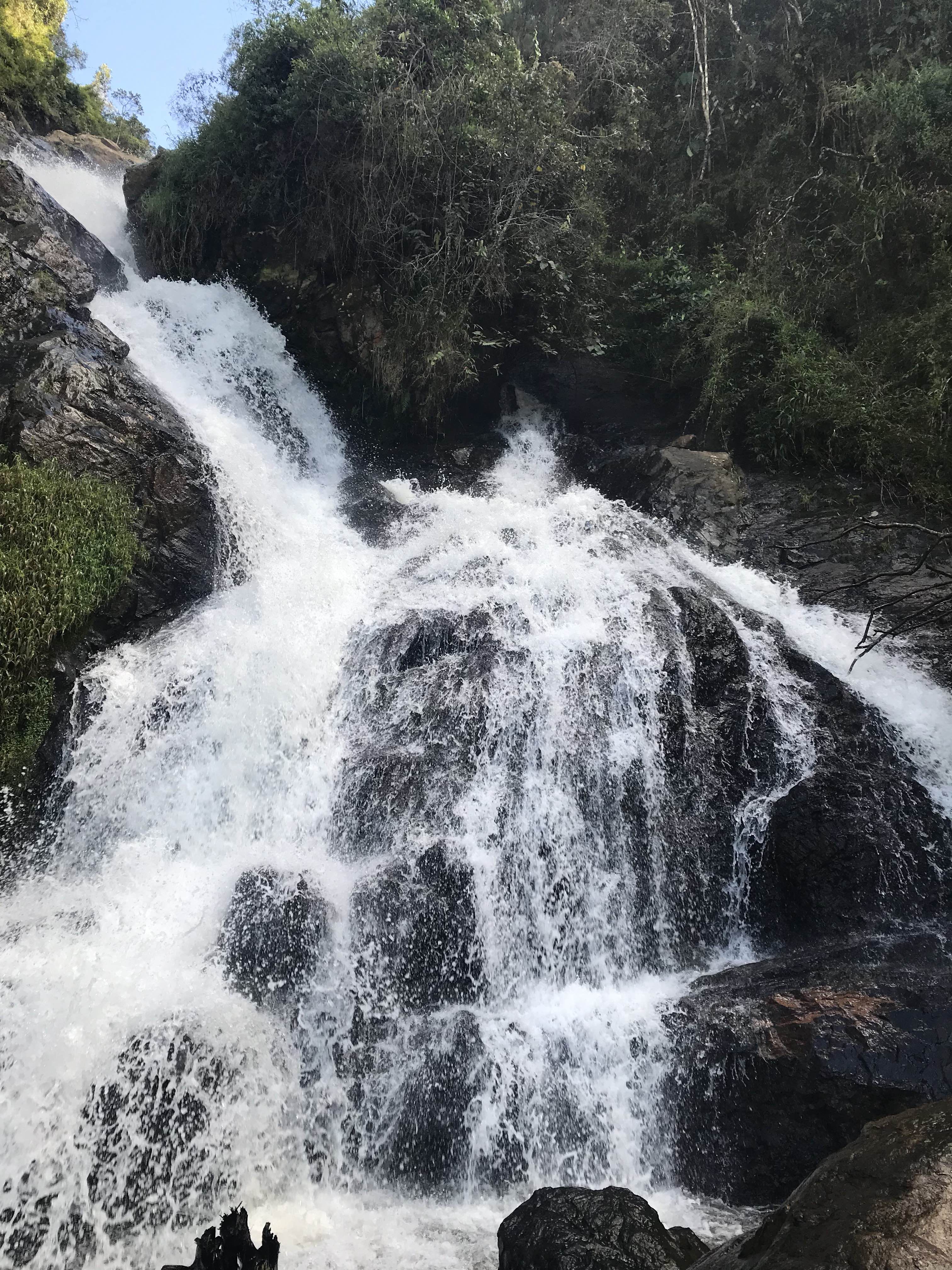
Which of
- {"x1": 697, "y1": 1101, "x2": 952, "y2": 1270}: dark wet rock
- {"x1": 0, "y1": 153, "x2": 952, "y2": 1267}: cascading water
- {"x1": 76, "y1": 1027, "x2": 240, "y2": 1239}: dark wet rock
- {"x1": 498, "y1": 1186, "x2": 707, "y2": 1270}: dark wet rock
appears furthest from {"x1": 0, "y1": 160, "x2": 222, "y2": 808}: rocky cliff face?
{"x1": 697, "y1": 1101, "x2": 952, "y2": 1270}: dark wet rock

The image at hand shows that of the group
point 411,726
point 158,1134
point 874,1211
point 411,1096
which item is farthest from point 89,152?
point 874,1211

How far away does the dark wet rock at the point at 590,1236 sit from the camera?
3816 millimetres

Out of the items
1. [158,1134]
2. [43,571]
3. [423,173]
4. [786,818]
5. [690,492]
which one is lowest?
[786,818]

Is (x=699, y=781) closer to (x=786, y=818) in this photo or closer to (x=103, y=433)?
(x=786, y=818)

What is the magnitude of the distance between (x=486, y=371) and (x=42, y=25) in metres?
20.7

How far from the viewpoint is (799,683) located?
789 cm

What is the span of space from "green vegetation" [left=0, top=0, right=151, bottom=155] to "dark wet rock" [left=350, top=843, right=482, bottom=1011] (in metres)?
23.9

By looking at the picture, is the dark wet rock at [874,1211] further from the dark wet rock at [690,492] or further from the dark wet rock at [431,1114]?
the dark wet rock at [690,492]

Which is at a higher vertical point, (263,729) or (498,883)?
(263,729)

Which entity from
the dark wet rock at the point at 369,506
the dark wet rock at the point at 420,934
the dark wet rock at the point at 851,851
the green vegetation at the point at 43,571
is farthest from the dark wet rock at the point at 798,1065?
the dark wet rock at the point at 369,506

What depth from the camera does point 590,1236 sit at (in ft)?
13.0

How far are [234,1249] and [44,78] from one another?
91.9 feet

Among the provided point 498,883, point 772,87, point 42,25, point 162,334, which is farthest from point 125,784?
point 42,25

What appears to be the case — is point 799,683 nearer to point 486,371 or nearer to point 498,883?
point 498,883
